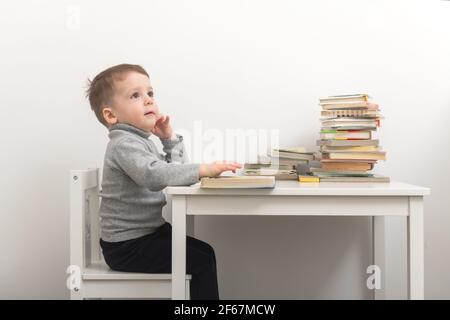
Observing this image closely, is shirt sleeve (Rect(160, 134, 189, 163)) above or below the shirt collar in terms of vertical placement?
below

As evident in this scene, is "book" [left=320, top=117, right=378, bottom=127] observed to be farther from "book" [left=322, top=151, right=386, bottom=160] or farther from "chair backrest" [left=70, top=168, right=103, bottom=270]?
"chair backrest" [left=70, top=168, right=103, bottom=270]

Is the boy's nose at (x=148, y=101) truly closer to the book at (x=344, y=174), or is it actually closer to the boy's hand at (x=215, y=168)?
the boy's hand at (x=215, y=168)

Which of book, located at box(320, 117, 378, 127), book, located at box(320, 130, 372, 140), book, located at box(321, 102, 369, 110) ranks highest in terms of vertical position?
book, located at box(321, 102, 369, 110)

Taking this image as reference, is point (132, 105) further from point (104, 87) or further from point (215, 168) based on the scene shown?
point (215, 168)

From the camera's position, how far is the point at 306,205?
1383 millimetres

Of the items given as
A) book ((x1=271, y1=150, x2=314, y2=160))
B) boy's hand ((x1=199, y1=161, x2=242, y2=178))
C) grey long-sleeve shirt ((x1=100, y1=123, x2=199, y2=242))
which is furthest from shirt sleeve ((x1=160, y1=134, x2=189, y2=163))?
boy's hand ((x1=199, y1=161, x2=242, y2=178))

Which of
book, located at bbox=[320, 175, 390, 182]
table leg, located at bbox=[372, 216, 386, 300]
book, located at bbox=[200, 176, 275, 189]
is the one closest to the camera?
book, located at bbox=[200, 176, 275, 189]

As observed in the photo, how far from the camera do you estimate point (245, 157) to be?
6.68 feet

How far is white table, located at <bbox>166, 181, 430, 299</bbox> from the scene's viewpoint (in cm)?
137

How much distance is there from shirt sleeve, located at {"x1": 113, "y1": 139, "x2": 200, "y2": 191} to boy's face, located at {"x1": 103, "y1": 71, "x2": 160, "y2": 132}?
93mm

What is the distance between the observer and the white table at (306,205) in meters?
1.37

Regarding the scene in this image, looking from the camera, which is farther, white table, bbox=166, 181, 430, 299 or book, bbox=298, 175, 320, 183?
book, bbox=298, 175, 320, 183

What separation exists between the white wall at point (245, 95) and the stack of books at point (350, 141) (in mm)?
284

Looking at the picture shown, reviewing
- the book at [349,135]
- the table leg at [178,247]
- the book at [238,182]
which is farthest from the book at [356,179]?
the table leg at [178,247]
